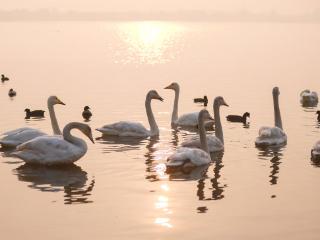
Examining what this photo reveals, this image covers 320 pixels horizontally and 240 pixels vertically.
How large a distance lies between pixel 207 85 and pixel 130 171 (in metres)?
26.7

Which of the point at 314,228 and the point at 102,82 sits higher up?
the point at 102,82

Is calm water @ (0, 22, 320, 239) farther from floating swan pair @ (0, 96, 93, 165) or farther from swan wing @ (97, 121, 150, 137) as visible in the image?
swan wing @ (97, 121, 150, 137)

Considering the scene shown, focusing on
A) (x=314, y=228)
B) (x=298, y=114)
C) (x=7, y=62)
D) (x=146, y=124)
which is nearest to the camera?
(x=314, y=228)

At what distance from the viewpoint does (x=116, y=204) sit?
16047 millimetres

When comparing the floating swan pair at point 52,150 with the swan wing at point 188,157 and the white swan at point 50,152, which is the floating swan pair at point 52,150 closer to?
the white swan at point 50,152

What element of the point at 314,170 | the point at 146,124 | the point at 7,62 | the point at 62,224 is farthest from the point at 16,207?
the point at 7,62

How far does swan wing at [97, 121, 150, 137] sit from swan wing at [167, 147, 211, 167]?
502 centimetres

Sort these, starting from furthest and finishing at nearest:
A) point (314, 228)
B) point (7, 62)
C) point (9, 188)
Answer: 1. point (7, 62)
2. point (9, 188)
3. point (314, 228)

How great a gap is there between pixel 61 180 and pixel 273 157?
601 centimetres

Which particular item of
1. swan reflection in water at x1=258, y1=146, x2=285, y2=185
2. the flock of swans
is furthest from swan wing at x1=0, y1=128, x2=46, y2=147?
swan reflection in water at x1=258, y1=146, x2=285, y2=185

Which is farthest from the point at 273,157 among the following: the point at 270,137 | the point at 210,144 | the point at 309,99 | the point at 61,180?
the point at 309,99

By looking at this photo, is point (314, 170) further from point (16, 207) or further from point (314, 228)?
point (16, 207)

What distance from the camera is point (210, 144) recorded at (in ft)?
71.2

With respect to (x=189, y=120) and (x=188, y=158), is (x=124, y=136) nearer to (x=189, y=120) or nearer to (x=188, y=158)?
(x=189, y=120)
